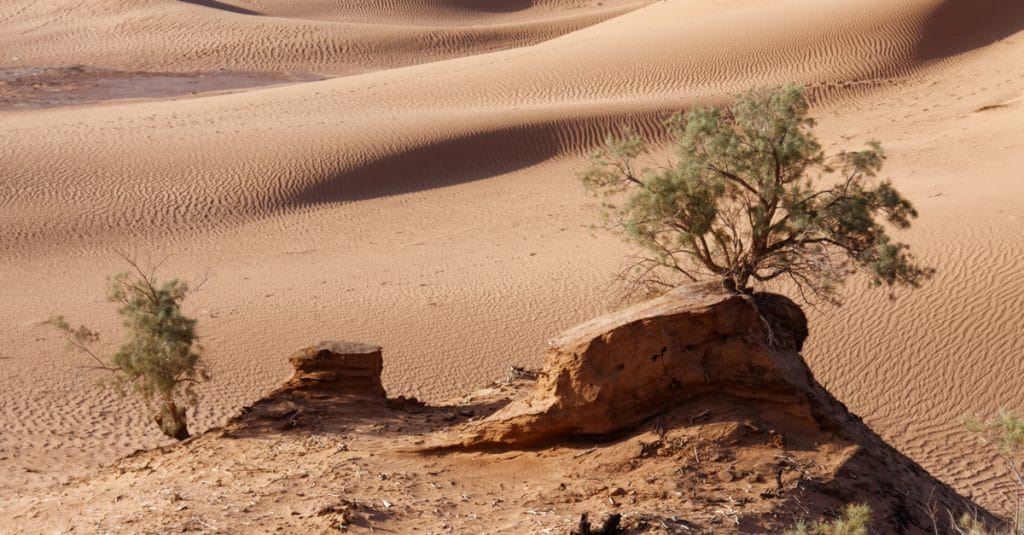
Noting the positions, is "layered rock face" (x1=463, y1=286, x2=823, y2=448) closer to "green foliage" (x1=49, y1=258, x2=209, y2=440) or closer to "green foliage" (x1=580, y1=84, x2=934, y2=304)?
"green foliage" (x1=580, y1=84, x2=934, y2=304)

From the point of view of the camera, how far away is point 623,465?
807 cm

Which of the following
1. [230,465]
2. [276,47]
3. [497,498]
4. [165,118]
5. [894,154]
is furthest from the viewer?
[276,47]

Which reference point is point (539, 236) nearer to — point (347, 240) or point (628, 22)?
point (347, 240)

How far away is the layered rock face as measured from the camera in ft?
26.9

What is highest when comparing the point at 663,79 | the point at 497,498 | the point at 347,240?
the point at 663,79

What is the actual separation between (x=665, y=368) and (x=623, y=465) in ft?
2.58

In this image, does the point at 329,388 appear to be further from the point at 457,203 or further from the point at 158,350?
the point at 457,203

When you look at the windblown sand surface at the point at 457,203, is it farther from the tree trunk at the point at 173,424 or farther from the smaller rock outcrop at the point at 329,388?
the smaller rock outcrop at the point at 329,388

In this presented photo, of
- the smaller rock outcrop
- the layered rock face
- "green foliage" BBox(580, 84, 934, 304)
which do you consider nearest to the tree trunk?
the smaller rock outcrop

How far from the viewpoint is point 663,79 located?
95.9 feet

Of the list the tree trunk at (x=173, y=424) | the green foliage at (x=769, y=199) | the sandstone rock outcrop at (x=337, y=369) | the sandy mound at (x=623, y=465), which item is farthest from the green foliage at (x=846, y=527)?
the tree trunk at (x=173, y=424)

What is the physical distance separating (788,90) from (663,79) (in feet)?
65.3

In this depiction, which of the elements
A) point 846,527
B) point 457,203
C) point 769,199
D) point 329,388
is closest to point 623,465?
point 846,527

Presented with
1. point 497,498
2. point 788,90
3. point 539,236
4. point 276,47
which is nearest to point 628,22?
point 276,47
